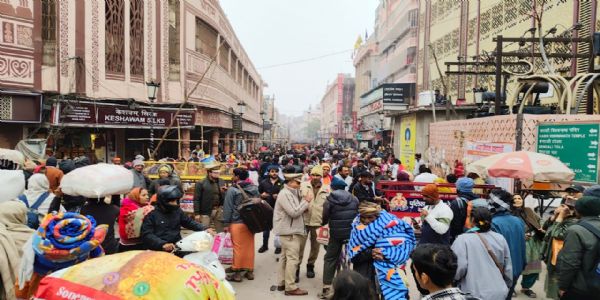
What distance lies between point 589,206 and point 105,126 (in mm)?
A: 15947

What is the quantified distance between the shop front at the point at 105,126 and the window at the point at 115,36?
1.61 m

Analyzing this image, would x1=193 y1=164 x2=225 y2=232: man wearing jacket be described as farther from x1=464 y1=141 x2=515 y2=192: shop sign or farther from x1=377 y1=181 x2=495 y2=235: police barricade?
x1=464 y1=141 x2=515 y2=192: shop sign

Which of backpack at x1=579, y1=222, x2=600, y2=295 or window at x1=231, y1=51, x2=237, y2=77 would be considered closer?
backpack at x1=579, y1=222, x2=600, y2=295

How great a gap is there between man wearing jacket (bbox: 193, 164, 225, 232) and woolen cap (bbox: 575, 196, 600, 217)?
5273mm

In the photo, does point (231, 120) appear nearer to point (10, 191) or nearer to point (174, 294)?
point (10, 191)

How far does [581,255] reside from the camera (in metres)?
3.69

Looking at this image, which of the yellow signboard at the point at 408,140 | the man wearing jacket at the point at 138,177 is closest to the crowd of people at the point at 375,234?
the man wearing jacket at the point at 138,177

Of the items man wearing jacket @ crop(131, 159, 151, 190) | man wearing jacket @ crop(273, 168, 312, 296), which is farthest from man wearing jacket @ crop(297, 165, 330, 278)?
man wearing jacket @ crop(131, 159, 151, 190)

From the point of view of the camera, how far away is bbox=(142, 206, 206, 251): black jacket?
14.3ft

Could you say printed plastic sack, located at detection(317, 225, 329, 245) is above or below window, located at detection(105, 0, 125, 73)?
below

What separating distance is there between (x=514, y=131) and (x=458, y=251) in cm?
646

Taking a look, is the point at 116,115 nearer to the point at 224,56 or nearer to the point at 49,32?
the point at 49,32

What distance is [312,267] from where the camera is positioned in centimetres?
680

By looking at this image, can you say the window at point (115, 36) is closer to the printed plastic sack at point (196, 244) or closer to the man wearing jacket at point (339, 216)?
the man wearing jacket at point (339, 216)
